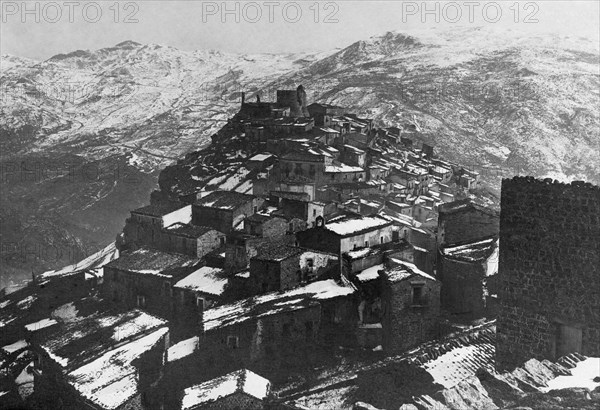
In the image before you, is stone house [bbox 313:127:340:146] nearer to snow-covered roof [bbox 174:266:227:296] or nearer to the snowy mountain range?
the snowy mountain range

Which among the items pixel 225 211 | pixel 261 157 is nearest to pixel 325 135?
pixel 261 157

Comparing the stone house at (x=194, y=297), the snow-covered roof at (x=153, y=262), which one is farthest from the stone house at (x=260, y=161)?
the stone house at (x=194, y=297)

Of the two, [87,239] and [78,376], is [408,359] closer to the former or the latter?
[78,376]

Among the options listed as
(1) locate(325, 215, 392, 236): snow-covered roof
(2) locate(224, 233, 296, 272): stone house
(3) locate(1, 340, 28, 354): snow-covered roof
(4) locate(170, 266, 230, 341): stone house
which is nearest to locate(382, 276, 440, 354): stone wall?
(1) locate(325, 215, 392, 236): snow-covered roof

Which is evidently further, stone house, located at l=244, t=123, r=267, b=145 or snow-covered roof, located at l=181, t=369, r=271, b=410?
stone house, located at l=244, t=123, r=267, b=145

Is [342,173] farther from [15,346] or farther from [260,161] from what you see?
[15,346]

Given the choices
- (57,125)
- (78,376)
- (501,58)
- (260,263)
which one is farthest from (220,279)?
(57,125)

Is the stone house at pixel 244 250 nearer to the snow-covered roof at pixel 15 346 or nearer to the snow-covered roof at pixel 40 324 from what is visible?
the snow-covered roof at pixel 40 324
